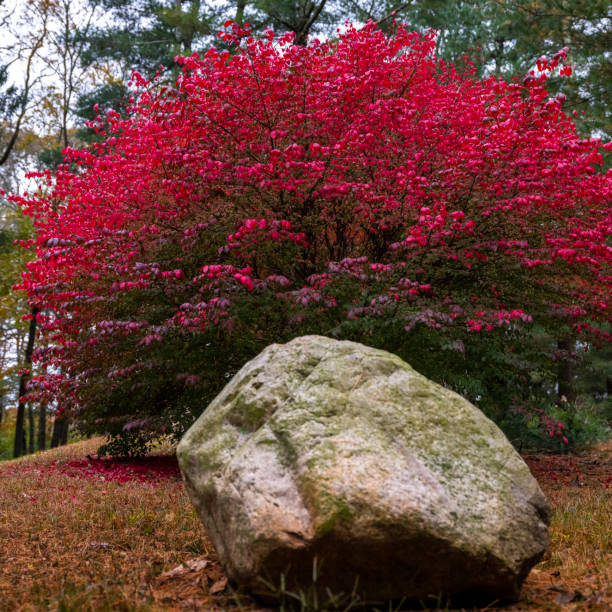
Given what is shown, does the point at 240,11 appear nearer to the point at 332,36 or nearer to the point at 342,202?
the point at 332,36

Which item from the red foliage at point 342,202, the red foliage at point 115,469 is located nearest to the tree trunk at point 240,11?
the red foliage at point 342,202

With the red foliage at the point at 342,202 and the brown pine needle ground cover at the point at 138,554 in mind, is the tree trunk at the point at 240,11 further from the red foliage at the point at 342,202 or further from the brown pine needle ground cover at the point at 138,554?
the brown pine needle ground cover at the point at 138,554

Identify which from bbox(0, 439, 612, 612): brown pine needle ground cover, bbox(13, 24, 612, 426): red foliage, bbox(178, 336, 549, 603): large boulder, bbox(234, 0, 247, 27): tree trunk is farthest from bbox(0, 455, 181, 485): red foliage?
bbox(234, 0, 247, 27): tree trunk

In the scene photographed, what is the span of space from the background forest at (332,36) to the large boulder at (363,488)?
5677mm

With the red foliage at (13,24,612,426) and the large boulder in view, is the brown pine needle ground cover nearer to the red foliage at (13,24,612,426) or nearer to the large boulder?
the large boulder

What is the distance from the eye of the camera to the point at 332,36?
56.3ft

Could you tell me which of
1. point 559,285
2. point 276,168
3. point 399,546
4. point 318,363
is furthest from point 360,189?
point 399,546

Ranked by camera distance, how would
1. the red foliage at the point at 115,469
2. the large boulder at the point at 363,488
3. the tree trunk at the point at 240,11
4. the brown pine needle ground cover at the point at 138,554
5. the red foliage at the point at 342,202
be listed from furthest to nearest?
the tree trunk at the point at 240,11
the red foliage at the point at 115,469
the red foliage at the point at 342,202
the brown pine needle ground cover at the point at 138,554
the large boulder at the point at 363,488

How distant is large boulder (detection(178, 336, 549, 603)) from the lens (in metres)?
2.53

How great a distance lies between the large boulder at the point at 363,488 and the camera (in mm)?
2526

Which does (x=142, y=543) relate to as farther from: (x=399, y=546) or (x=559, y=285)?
(x=559, y=285)

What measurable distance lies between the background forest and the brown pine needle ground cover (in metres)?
4.59

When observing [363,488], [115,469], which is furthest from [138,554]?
[115,469]

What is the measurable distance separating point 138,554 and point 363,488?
1.92 m
